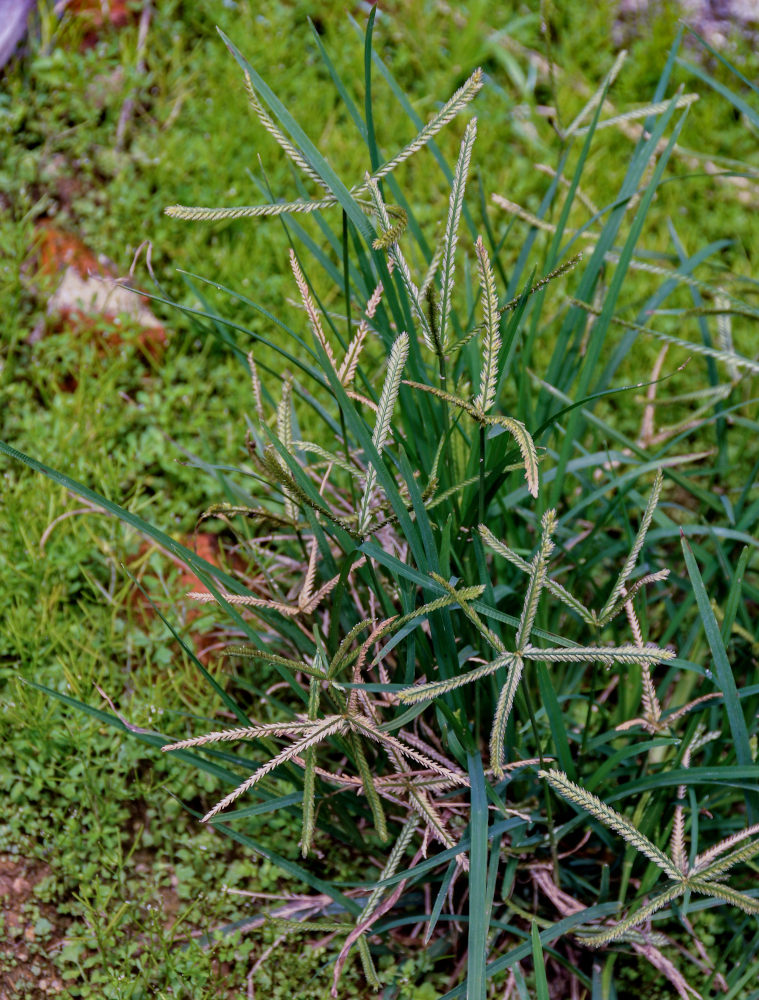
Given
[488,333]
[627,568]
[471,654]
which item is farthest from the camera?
[471,654]

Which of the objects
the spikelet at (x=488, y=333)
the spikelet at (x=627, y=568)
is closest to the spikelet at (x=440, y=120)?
the spikelet at (x=488, y=333)

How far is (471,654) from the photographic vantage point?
160 cm

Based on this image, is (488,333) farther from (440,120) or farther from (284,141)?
(284,141)

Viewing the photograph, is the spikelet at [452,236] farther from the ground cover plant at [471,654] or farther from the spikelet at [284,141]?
the spikelet at [284,141]

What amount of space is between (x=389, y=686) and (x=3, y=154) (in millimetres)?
2255

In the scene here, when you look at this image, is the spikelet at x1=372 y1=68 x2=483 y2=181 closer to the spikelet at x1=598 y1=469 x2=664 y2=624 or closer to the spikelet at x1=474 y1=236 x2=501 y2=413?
the spikelet at x1=474 y1=236 x2=501 y2=413

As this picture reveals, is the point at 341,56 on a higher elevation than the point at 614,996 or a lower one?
higher

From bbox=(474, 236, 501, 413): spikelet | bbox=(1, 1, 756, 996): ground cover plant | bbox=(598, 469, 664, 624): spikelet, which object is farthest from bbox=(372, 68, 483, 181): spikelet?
bbox=(598, 469, 664, 624): spikelet

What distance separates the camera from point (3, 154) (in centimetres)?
280

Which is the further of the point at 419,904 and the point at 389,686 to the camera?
the point at 419,904

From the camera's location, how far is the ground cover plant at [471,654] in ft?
4.40

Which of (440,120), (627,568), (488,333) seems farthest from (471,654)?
(440,120)

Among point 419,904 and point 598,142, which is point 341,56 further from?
point 419,904

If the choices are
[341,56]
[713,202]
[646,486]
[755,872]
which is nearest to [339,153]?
[341,56]
